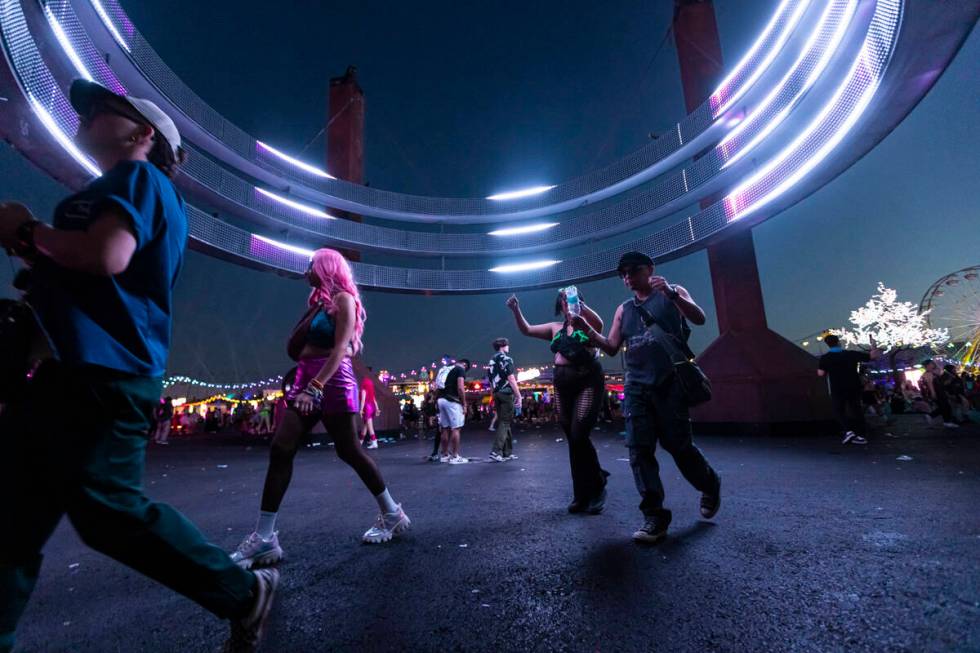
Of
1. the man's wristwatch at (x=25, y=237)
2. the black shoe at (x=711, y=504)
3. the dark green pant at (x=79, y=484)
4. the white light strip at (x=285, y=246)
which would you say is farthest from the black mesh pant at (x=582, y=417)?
the white light strip at (x=285, y=246)

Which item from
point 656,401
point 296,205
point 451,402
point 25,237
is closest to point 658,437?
point 656,401

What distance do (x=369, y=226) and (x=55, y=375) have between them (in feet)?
71.0

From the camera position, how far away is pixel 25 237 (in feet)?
3.84

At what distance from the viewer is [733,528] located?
111 inches

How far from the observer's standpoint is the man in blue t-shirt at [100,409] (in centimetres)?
108

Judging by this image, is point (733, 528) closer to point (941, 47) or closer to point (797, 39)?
point (941, 47)

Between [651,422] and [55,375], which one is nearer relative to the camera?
[55,375]

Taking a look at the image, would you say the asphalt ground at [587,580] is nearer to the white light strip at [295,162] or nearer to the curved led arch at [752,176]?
the curved led arch at [752,176]

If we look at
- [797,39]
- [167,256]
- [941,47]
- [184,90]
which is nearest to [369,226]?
[184,90]

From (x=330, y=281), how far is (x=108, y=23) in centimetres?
1357

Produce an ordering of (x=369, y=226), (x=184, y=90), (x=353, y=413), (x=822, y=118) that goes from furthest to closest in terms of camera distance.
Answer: (x=369, y=226), (x=184, y=90), (x=822, y=118), (x=353, y=413)

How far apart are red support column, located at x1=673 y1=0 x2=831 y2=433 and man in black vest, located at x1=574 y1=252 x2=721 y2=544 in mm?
9219

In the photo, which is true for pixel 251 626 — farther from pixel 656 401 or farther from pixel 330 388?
pixel 656 401

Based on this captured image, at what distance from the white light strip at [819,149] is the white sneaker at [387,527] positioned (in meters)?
11.5
